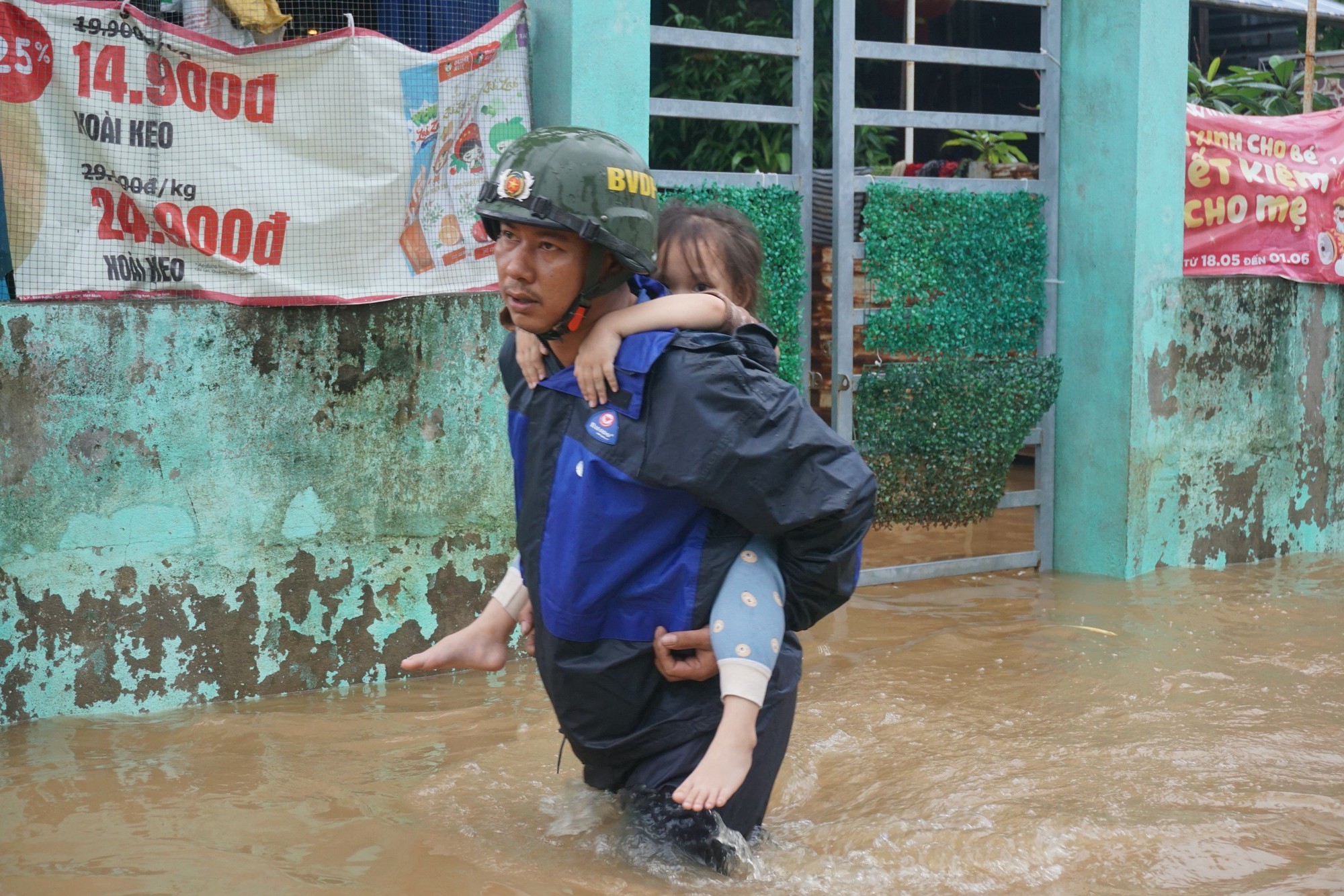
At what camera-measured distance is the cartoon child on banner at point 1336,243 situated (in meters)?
7.48

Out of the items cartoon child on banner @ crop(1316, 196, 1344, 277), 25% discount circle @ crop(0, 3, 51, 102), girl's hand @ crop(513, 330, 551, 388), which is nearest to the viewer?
girl's hand @ crop(513, 330, 551, 388)

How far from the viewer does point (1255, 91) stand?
9.85 m

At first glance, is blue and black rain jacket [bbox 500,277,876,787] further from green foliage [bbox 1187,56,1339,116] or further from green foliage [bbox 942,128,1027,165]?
green foliage [bbox 1187,56,1339,116]

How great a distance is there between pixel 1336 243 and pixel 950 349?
265 cm

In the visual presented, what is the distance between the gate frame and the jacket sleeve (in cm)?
317

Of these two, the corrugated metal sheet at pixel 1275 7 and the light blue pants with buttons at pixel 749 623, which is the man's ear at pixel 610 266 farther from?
the corrugated metal sheet at pixel 1275 7

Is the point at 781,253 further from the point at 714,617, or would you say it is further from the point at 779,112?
the point at 714,617

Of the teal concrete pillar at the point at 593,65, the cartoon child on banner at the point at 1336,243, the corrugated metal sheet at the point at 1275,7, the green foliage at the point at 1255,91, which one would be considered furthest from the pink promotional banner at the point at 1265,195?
the corrugated metal sheet at the point at 1275,7

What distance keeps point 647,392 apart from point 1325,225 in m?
6.28

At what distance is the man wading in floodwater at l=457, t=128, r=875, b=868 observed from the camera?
8.07 ft

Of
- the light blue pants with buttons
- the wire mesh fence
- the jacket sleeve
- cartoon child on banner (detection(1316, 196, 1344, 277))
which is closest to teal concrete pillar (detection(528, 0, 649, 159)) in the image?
the wire mesh fence

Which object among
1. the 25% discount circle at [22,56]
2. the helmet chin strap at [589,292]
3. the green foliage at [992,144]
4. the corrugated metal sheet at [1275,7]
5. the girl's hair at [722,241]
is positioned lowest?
the helmet chin strap at [589,292]

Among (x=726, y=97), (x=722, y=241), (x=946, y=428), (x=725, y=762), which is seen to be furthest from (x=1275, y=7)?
(x=725, y=762)

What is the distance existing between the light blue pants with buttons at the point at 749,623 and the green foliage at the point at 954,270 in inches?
154
